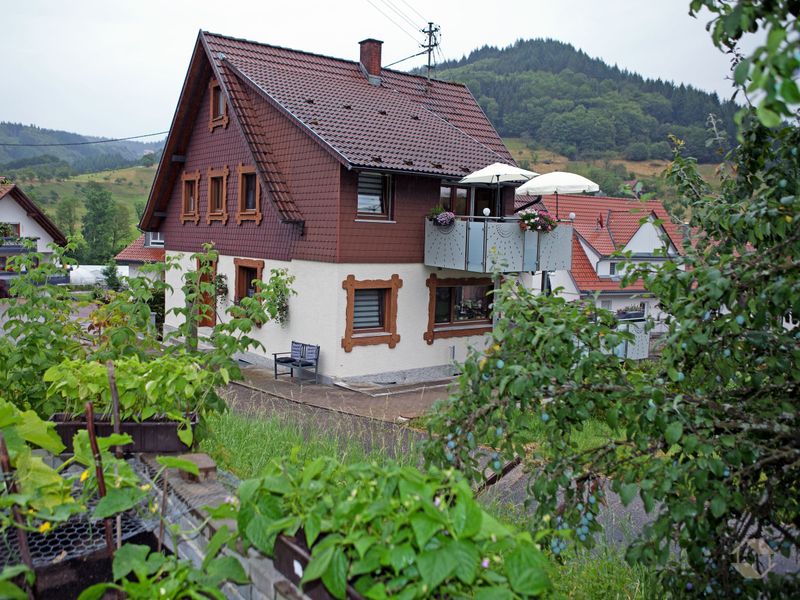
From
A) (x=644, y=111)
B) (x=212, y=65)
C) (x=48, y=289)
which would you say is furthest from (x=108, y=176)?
(x=48, y=289)

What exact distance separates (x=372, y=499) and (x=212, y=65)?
1794cm

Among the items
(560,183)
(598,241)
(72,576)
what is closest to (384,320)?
(560,183)

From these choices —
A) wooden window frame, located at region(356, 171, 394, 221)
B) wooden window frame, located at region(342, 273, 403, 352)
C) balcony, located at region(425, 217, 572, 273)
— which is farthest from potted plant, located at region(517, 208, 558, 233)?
wooden window frame, located at region(342, 273, 403, 352)

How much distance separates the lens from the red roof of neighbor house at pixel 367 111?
639 inches

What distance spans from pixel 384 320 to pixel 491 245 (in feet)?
9.93

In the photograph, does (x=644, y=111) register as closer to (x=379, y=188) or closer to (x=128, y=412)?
(x=379, y=188)

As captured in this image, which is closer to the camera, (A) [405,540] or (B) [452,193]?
(A) [405,540]

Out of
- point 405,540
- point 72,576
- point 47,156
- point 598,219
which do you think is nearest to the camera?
point 405,540

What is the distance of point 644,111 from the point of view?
97.7 metres

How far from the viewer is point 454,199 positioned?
696 inches

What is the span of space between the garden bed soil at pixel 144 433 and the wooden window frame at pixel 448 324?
12.9 m

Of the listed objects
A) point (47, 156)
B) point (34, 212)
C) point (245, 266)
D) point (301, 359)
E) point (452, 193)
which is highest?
point (47, 156)

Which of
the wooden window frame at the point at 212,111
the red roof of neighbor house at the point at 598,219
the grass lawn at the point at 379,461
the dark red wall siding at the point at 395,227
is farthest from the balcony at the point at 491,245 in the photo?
the red roof of neighbor house at the point at 598,219

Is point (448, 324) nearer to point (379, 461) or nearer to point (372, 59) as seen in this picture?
point (372, 59)
